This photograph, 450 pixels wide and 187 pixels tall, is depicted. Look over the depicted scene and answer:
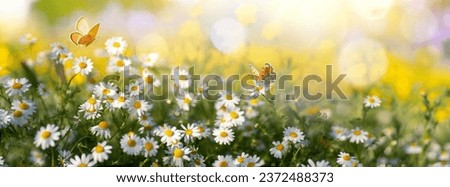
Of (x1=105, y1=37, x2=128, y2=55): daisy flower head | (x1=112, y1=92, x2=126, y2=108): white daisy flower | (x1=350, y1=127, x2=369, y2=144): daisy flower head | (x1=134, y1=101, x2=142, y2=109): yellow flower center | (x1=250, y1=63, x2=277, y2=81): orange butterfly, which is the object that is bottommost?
(x1=350, y1=127, x2=369, y2=144): daisy flower head

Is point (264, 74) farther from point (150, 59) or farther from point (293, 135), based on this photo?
point (150, 59)

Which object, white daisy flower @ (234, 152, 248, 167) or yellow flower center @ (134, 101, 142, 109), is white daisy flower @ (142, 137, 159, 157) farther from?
white daisy flower @ (234, 152, 248, 167)

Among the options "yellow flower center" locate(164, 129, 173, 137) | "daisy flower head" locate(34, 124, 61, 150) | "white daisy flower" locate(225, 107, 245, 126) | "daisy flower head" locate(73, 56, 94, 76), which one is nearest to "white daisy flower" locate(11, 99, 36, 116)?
"daisy flower head" locate(34, 124, 61, 150)

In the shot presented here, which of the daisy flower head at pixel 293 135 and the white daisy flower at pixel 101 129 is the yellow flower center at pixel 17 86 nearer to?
the white daisy flower at pixel 101 129

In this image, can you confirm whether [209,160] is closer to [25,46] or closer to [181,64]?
[181,64]

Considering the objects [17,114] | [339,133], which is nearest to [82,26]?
[17,114]

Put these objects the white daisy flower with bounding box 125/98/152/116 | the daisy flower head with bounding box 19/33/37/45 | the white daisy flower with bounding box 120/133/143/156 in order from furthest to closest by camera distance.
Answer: the daisy flower head with bounding box 19/33/37/45
the white daisy flower with bounding box 125/98/152/116
the white daisy flower with bounding box 120/133/143/156
